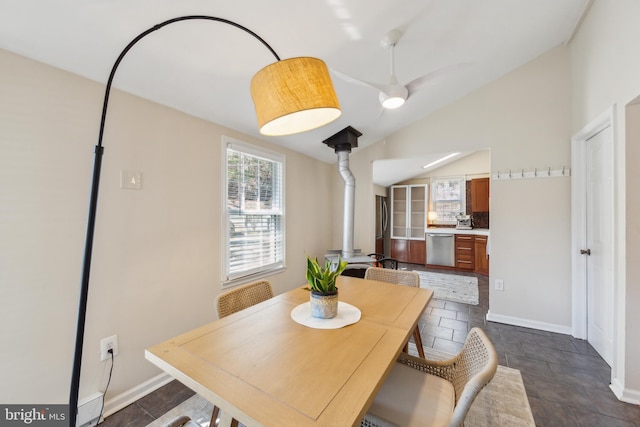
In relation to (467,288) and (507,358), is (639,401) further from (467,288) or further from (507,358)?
(467,288)

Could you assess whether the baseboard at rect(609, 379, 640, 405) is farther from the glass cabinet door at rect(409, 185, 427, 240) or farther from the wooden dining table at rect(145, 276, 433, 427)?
the glass cabinet door at rect(409, 185, 427, 240)

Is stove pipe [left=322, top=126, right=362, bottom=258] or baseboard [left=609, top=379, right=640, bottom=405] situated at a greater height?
stove pipe [left=322, top=126, right=362, bottom=258]

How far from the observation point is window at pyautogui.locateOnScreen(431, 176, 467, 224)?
6.15 metres

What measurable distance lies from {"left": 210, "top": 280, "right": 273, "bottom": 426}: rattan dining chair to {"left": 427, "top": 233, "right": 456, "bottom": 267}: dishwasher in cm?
512

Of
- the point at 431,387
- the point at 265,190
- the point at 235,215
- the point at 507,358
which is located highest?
the point at 265,190

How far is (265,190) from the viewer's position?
117 inches

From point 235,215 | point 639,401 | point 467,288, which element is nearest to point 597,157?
point 639,401

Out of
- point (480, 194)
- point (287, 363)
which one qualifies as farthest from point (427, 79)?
point (480, 194)

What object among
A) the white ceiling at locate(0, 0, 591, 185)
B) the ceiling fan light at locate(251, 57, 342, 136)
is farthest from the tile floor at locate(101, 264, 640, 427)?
the white ceiling at locate(0, 0, 591, 185)

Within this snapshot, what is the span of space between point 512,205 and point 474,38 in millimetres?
1847

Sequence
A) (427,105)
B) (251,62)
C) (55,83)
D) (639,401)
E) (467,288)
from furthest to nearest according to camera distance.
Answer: (467,288), (427,105), (251,62), (639,401), (55,83)

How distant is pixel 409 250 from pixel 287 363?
5.99 meters

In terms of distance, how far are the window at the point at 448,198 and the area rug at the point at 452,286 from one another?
1.64 metres

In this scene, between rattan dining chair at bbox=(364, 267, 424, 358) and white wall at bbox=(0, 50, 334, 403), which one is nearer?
white wall at bbox=(0, 50, 334, 403)
